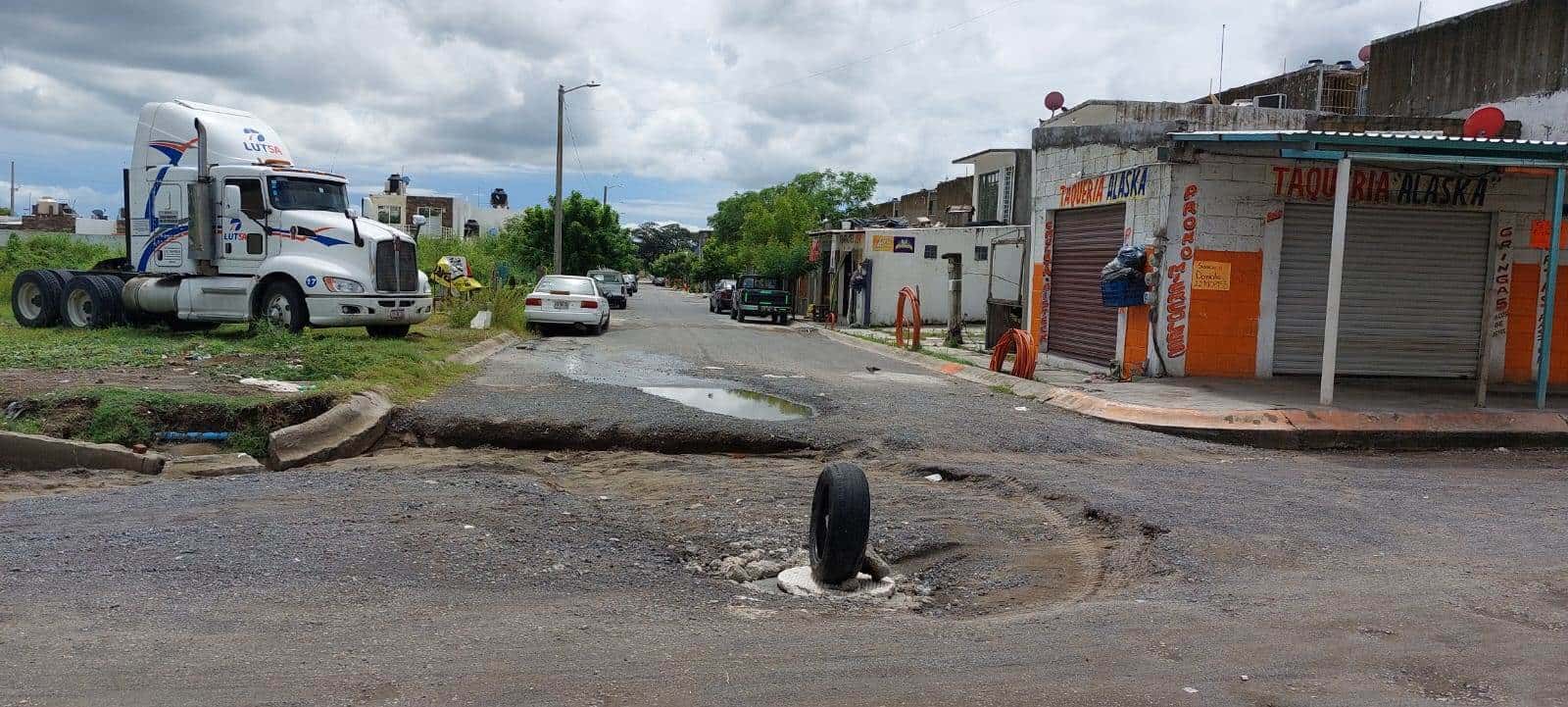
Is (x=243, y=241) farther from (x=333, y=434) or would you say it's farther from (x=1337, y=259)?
(x=1337, y=259)

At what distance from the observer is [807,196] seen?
87.2 m

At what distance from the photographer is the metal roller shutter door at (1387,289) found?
1435cm

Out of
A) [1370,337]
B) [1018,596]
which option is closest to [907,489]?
[1018,596]

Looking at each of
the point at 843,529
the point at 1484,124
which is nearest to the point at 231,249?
the point at 843,529

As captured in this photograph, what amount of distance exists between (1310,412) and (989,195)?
91.0ft

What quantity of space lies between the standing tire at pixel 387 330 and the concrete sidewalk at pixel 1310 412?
9642mm

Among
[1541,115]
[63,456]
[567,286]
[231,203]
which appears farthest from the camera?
[567,286]

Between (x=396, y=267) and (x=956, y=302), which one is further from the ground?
(x=396, y=267)

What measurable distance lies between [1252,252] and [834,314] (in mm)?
22272

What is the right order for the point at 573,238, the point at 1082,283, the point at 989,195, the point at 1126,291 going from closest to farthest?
the point at 1126,291 → the point at 1082,283 → the point at 989,195 → the point at 573,238

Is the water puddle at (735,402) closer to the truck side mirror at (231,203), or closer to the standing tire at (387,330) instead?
the standing tire at (387,330)

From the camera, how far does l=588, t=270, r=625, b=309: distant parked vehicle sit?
146 ft

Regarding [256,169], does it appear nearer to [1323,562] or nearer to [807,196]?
[1323,562]

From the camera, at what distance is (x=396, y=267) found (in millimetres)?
16297
